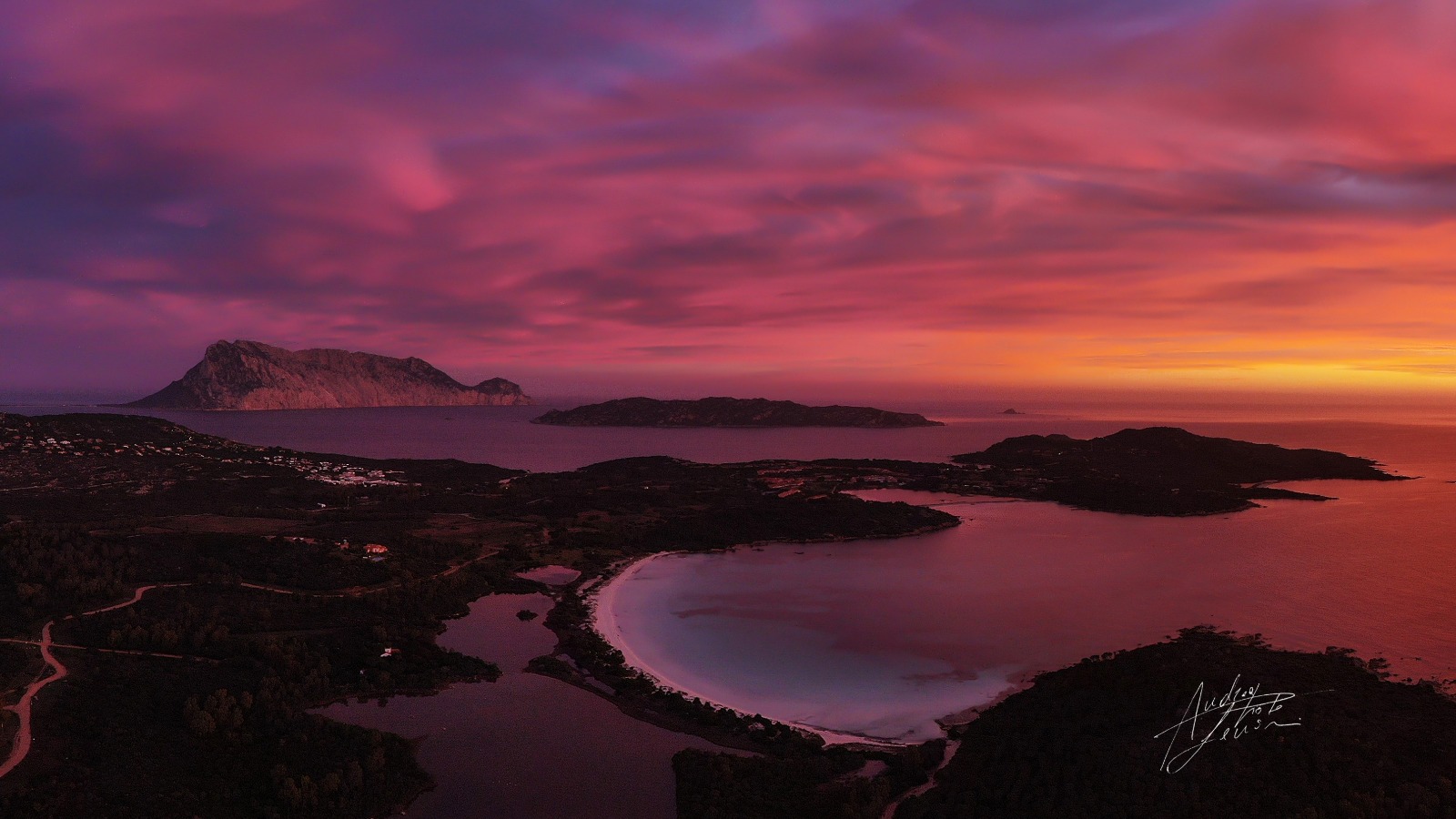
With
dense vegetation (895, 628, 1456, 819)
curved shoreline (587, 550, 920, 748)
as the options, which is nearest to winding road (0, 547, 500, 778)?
curved shoreline (587, 550, 920, 748)

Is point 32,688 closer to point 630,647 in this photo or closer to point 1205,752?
point 630,647

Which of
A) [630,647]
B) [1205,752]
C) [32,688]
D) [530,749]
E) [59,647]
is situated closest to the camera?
[1205,752]

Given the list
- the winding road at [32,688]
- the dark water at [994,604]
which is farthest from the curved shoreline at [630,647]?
the winding road at [32,688]

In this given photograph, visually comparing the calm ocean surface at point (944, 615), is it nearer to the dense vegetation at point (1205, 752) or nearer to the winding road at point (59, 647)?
the dense vegetation at point (1205, 752)

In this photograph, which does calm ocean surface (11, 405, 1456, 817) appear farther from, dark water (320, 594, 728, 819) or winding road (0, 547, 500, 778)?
winding road (0, 547, 500, 778)

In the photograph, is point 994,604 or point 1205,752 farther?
point 994,604

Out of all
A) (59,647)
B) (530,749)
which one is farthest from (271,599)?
(530,749)
